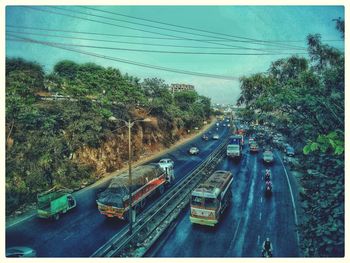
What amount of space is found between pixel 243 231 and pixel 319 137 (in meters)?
12.3

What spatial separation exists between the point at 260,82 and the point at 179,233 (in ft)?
49.6

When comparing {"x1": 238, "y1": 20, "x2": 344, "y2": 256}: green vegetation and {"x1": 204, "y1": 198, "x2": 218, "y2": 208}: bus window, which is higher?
{"x1": 238, "y1": 20, "x2": 344, "y2": 256}: green vegetation

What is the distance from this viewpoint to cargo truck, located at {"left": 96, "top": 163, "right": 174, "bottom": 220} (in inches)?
747

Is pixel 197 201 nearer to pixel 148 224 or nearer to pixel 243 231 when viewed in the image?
pixel 243 231

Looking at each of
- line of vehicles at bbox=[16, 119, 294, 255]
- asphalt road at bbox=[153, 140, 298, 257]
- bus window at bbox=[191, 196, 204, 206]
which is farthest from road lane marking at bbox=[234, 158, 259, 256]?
bus window at bbox=[191, 196, 204, 206]

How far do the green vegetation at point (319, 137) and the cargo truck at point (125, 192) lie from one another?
397 inches

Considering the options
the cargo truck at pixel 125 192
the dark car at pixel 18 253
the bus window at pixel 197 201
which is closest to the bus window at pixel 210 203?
the bus window at pixel 197 201

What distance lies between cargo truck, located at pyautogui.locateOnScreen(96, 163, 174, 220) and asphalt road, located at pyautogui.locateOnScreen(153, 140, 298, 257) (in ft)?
12.1

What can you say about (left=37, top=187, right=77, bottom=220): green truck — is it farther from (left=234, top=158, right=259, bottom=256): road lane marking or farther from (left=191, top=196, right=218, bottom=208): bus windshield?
(left=234, top=158, right=259, bottom=256): road lane marking

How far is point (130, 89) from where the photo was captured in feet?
157

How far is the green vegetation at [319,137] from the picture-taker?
8.20m

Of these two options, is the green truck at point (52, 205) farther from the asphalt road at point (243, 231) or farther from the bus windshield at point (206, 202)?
the bus windshield at point (206, 202)
